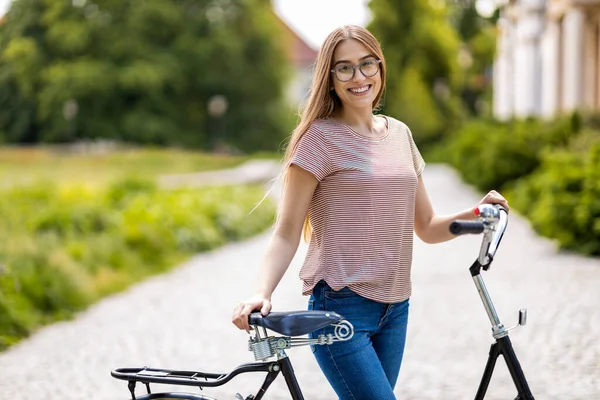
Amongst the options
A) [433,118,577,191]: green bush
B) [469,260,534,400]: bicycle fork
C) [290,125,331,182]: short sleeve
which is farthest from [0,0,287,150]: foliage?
[469,260,534,400]: bicycle fork

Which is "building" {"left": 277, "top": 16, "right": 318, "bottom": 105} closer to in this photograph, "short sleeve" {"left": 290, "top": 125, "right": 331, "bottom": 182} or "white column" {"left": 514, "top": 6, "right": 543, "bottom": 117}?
"white column" {"left": 514, "top": 6, "right": 543, "bottom": 117}

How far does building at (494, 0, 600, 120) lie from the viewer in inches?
866

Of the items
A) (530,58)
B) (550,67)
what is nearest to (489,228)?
(550,67)

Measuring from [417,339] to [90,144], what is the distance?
2166 cm

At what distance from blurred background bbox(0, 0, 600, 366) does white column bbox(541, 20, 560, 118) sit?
0.19 feet

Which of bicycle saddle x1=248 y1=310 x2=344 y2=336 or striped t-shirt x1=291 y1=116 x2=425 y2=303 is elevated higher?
striped t-shirt x1=291 y1=116 x2=425 y2=303

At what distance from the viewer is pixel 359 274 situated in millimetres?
2984

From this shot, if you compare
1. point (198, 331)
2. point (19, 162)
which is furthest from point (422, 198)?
point (19, 162)

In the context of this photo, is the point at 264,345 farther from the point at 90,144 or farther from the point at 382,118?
the point at 90,144

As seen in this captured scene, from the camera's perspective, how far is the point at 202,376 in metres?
2.79

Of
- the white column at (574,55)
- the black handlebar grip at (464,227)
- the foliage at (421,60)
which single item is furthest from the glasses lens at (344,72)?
the foliage at (421,60)

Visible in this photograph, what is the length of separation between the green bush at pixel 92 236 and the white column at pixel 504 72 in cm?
2177

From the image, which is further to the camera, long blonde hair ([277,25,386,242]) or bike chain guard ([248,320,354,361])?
long blonde hair ([277,25,386,242])

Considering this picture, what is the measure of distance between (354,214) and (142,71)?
4289 cm
